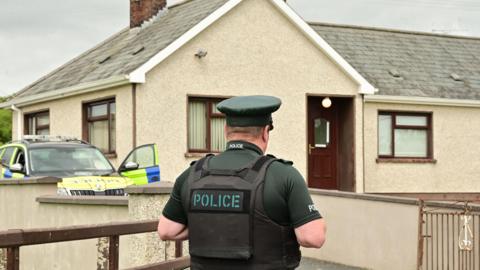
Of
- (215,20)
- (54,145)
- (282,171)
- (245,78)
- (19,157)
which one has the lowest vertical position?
(19,157)

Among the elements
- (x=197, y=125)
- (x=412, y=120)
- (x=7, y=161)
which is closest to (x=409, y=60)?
(x=412, y=120)

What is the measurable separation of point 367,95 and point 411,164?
8.43 ft

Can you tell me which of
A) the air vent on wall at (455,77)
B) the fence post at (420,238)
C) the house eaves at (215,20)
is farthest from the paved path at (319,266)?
the air vent on wall at (455,77)

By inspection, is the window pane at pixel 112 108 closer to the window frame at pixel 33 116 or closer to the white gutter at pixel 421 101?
the window frame at pixel 33 116

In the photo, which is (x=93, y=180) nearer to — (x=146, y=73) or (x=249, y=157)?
(x=146, y=73)

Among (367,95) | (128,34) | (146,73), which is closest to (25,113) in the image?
(128,34)

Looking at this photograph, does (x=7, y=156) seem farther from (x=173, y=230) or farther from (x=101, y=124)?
(x=173, y=230)

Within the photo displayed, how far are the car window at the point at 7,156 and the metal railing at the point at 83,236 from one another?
929 centimetres

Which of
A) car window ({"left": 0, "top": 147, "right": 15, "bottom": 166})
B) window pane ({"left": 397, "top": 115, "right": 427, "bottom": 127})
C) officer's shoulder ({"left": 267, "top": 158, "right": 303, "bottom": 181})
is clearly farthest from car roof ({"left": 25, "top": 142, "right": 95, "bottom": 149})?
officer's shoulder ({"left": 267, "top": 158, "right": 303, "bottom": 181})

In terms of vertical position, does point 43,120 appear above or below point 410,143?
above

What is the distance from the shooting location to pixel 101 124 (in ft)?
74.2

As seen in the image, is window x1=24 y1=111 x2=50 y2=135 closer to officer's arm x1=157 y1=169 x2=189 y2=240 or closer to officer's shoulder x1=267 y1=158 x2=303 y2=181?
officer's arm x1=157 y1=169 x2=189 y2=240

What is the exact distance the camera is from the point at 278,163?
4367 millimetres

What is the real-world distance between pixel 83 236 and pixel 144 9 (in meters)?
18.2
